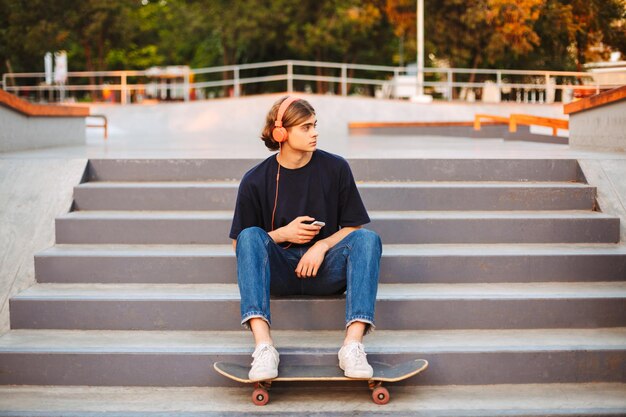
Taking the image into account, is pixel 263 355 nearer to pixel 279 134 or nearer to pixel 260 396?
pixel 260 396

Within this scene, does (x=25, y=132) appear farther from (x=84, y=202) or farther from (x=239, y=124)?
(x=239, y=124)

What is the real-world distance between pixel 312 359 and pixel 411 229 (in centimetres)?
137

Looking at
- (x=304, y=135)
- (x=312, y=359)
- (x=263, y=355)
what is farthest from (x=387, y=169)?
(x=263, y=355)

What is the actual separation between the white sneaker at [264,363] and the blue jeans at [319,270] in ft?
0.54

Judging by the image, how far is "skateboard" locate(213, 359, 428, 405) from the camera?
378 cm

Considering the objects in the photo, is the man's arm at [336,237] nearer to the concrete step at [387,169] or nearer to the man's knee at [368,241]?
the man's knee at [368,241]

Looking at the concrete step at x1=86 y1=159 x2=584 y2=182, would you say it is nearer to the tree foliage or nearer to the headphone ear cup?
the headphone ear cup

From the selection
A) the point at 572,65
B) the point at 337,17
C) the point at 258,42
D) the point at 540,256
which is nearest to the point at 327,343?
the point at 540,256

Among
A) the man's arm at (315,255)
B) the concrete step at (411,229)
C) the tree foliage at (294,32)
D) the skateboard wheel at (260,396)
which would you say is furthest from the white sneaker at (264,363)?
the tree foliage at (294,32)

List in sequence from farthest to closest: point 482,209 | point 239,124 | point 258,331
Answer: point 239,124 → point 482,209 → point 258,331

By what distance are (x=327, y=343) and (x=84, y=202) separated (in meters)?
2.17

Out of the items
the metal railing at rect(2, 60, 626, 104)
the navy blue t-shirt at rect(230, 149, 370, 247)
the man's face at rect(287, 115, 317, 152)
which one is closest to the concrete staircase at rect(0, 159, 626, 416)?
the navy blue t-shirt at rect(230, 149, 370, 247)

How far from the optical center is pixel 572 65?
50.3ft

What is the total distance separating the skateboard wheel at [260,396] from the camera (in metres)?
3.82
